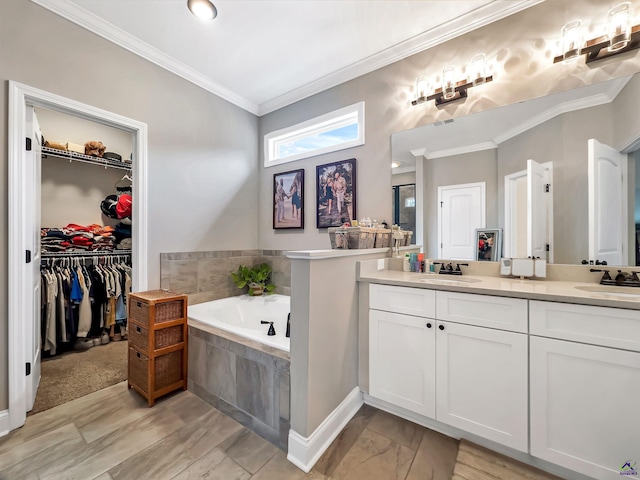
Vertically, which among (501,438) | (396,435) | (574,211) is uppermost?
(574,211)

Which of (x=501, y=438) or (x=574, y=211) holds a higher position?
(x=574, y=211)

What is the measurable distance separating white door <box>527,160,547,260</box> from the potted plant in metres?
2.41

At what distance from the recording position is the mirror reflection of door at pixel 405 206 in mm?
2232

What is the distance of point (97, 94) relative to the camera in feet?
6.59

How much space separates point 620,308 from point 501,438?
83 cm

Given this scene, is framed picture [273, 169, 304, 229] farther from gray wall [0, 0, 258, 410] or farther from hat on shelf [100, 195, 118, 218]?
hat on shelf [100, 195, 118, 218]

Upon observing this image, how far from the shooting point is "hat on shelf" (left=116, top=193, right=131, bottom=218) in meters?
3.06

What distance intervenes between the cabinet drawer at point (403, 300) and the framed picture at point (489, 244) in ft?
2.29

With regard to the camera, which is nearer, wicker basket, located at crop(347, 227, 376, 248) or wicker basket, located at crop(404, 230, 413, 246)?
wicker basket, located at crop(347, 227, 376, 248)

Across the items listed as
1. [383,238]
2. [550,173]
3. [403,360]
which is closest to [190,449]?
[403,360]

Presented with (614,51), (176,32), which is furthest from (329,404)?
(176,32)

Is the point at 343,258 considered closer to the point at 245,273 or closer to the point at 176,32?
the point at 245,273

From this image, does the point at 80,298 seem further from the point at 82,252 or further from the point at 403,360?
the point at 403,360

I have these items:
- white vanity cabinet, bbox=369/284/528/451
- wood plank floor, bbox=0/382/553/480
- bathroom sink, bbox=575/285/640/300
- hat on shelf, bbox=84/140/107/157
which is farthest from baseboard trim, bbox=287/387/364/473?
hat on shelf, bbox=84/140/107/157
